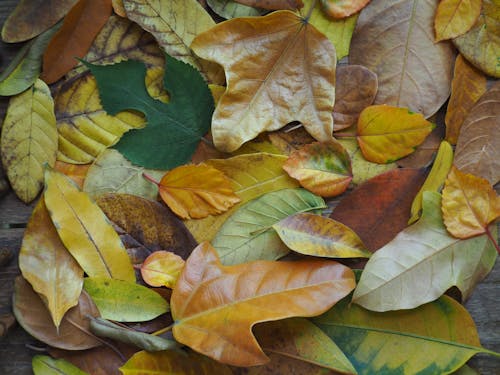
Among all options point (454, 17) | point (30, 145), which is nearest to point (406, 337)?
point (454, 17)

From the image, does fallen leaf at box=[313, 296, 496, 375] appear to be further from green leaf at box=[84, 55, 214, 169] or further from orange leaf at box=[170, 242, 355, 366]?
green leaf at box=[84, 55, 214, 169]

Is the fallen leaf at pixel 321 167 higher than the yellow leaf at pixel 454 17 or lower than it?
lower

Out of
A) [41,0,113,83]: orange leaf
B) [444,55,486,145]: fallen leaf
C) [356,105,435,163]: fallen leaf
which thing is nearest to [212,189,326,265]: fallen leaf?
[356,105,435,163]: fallen leaf

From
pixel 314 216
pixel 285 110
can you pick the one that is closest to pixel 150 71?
pixel 285 110

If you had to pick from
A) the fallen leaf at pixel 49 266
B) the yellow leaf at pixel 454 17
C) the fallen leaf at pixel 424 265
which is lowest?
the fallen leaf at pixel 49 266

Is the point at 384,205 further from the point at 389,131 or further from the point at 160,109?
the point at 160,109

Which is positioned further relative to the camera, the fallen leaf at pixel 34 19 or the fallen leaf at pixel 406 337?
the fallen leaf at pixel 34 19

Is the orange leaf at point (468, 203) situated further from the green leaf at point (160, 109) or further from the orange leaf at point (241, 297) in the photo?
the green leaf at point (160, 109)

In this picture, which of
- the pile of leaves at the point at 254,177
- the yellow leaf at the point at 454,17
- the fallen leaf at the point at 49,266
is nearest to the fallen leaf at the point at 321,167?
A: the pile of leaves at the point at 254,177
